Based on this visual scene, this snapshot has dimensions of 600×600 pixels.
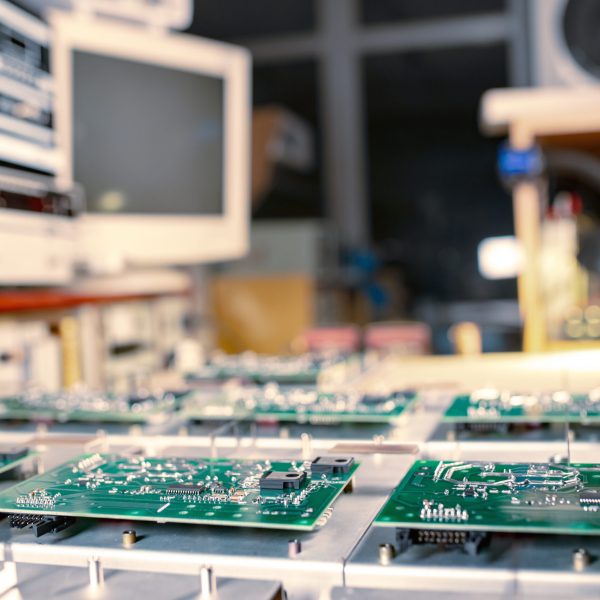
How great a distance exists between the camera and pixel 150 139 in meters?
1.98

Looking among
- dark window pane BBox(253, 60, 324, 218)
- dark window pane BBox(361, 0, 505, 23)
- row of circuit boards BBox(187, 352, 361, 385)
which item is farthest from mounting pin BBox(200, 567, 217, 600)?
dark window pane BBox(361, 0, 505, 23)

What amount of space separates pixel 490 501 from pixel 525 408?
0.43 m

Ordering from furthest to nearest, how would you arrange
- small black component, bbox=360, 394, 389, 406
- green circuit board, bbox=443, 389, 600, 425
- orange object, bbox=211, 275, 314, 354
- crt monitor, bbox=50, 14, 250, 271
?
orange object, bbox=211, 275, 314, 354 → crt monitor, bbox=50, 14, 250, 271 → small black component, bbox=360, 394, 389, 406 → green circuit board, bbox=443, 389, 600, 425

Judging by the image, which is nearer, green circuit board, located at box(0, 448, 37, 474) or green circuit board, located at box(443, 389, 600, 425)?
green circuit board, located at box(0, 448, 37, 474)

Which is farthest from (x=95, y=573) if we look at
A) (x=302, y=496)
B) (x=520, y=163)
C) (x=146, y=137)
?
(x=520, y=163)

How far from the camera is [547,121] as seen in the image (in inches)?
95.9

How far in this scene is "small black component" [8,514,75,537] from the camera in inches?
30.6

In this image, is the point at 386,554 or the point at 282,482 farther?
the point at 282,482

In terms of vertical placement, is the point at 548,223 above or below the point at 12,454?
above

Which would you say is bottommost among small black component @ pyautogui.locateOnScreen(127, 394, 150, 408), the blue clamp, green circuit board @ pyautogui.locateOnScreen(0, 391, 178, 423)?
green circuit board @ pyautogui.locateOnScreen(0, 391, 178, 423)

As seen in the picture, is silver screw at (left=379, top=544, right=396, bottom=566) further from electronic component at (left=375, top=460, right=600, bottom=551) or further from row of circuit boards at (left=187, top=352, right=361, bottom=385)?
row of circuit boards at (left=187, top=352, right=361, bottom=385)

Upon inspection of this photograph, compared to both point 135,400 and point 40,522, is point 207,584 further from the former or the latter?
point 135,400

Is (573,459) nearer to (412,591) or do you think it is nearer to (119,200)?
(412,591)

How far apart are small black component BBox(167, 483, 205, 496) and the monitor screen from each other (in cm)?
114
